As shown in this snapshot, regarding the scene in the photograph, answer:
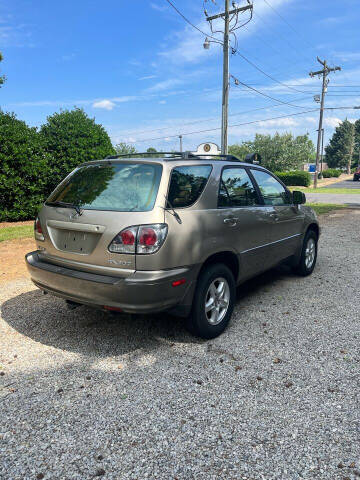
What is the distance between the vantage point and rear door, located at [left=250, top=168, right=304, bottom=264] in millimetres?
4502

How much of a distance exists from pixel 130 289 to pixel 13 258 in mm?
4586

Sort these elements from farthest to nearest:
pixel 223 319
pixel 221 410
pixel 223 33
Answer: pixel 223 33
pixel 223 319
pixel 221 410

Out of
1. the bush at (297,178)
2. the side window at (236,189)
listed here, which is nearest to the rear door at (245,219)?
the side window at (236,189)

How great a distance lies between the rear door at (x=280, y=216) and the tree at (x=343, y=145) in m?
80.7

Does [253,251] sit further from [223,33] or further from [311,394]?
[223,33]

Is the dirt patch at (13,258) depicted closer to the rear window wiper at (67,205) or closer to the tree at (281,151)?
the rear window wiper at (67,205)

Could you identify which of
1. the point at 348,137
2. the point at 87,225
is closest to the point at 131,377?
the point at 87,225

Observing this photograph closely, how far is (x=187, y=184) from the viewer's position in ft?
10.7

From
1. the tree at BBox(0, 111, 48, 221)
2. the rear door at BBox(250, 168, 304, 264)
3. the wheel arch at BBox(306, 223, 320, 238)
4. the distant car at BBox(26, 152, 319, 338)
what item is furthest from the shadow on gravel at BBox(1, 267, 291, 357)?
the tree at BBox(0, 111, 48, 221)

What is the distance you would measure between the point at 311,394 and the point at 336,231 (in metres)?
8.24

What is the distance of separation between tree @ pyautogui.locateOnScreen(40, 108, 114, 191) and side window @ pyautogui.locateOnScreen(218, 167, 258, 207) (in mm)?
8155

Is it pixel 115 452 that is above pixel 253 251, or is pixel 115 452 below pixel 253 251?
below

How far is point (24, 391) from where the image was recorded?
2.69m

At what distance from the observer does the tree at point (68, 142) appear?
11.1m
